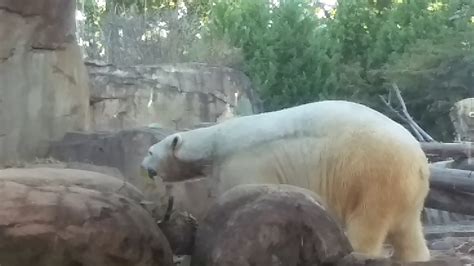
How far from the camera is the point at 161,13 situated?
5.59 m

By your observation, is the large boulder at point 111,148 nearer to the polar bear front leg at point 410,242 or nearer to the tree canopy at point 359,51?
the tree canopy at point 359,51

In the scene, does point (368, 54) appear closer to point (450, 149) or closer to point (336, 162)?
point (450, 149)

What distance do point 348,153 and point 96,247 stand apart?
34.5 inches

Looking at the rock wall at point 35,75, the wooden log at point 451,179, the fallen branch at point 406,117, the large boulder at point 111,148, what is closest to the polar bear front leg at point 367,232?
the large boulder at point 111,148

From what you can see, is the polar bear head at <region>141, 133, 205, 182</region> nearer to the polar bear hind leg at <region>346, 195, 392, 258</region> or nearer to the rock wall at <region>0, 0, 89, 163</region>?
the polar bear hind leg at <region>346, 195, 392, 258</region>

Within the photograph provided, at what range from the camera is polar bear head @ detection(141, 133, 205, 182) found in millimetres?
2592

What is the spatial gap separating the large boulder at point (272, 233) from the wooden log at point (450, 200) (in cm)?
157

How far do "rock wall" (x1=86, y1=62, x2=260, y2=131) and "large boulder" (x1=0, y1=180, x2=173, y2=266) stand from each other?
111 inches

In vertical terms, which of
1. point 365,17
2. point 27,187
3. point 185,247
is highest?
point 365,17

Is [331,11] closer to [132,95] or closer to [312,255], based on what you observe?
[132,95]

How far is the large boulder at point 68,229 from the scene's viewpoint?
1.69 metres

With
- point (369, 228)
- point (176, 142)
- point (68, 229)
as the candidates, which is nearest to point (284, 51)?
point (176, 142)

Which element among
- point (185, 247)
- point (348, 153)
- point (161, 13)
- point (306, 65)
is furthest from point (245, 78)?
point (185, 247)

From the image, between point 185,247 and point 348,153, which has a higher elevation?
point 348,153
